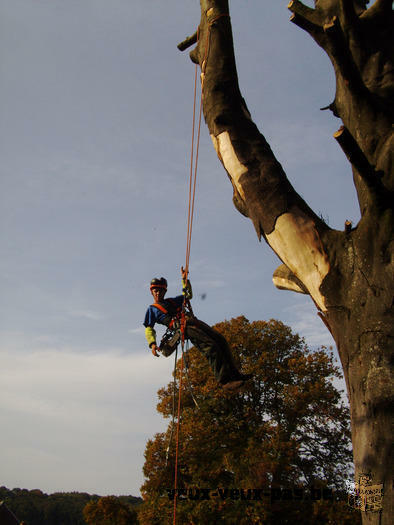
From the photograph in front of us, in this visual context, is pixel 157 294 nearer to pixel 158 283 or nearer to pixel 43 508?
pixel 158 283

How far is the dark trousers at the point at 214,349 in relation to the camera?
5254 mm

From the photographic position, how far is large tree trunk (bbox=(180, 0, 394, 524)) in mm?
2797

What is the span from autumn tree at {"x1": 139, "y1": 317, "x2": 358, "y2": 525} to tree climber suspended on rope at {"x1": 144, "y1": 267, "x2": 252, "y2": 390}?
354 inches

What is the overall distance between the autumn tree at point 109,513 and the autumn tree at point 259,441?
5521mm

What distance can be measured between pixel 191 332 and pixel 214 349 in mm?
360

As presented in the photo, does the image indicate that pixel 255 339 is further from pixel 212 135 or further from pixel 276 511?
pixel 212 135

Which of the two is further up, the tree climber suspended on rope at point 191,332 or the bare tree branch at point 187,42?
the bare tree branch at point 187,42

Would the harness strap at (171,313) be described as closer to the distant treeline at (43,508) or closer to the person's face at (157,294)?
the person's face at (157,294)

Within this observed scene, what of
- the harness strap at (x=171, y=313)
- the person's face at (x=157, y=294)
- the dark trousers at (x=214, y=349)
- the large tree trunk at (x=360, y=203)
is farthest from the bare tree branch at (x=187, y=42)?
the dark trousers at (x=214, y=349)

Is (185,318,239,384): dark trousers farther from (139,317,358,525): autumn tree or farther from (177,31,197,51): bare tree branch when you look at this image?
(139,317,358,525): autumn tree

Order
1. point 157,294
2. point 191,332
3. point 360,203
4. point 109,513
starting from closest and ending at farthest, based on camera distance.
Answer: point 360,203, point 191,332, point 157,294, point 109,513

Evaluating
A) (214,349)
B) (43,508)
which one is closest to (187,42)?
(214,349)

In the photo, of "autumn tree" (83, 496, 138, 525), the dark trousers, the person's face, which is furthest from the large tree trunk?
"autumn tree" (83, 496, 138, 525)

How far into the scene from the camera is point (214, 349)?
17.5ft
